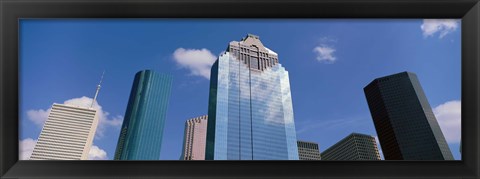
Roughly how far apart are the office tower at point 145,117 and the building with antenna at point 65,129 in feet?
13.4

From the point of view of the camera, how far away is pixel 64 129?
41.5 m

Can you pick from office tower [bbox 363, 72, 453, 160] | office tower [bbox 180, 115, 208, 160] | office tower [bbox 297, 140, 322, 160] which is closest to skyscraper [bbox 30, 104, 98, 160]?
office tower [bbox 180, 115, 208, 160]

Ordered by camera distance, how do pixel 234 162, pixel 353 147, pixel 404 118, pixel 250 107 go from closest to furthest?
pixel 234 162
pixel 353 147
pixel 404 118
pixel 250 107

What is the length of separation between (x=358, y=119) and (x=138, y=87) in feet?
89.9

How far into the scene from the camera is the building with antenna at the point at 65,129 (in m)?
40.0

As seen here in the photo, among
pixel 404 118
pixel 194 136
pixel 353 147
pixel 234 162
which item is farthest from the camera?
pixel 194 136

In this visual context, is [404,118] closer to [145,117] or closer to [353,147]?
[353,147]

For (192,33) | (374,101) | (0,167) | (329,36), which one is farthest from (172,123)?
(0,167)

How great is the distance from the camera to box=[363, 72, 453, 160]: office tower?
128ft

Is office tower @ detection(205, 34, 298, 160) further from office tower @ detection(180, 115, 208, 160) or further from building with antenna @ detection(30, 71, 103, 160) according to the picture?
building with antenna @ detection(30, 71, 103, 160)

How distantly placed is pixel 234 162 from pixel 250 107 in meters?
42.3

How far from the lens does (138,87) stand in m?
46.9

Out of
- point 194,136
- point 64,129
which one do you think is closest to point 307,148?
point 194,136
